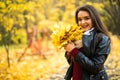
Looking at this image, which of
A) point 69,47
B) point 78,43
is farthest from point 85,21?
point 69,47

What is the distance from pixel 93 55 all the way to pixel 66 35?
359 mm

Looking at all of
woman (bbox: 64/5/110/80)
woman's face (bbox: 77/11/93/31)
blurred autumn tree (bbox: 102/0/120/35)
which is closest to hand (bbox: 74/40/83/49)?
woman (bbox: 64/5/110/80)

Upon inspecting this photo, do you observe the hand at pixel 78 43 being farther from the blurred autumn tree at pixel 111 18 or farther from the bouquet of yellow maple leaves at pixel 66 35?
the blurred autumn tree at pixel 111 18

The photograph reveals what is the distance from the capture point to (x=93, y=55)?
3598 millimetres

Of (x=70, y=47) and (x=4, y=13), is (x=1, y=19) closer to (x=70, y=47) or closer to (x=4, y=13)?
(x=4, y=13)

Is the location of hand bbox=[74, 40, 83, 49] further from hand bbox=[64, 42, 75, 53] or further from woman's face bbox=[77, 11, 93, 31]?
woman's face bbox=[77, 11, 93, 31]

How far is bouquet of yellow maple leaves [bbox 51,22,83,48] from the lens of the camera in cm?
359

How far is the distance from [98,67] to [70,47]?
362 mm

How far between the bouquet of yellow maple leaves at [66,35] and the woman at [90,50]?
57 mm

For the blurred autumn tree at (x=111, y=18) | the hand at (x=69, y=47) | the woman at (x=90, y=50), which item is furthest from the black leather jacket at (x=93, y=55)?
the blurred autumn tree at (x=111, y=18)

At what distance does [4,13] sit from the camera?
8.45 metres

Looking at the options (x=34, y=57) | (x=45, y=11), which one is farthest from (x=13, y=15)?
(x=45, y=11)

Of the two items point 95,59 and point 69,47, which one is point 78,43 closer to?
point 69,47

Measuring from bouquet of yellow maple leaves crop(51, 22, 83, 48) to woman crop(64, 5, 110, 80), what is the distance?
0.19 feet
